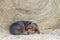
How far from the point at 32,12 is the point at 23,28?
281 millimetres

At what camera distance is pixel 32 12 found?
7.55 feet

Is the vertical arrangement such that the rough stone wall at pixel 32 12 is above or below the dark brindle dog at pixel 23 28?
above

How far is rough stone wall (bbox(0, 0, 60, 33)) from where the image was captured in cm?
225

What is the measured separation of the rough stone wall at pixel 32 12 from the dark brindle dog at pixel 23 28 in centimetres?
11

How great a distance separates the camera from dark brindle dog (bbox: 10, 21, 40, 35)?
6.93ft

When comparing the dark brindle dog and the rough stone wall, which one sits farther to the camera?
the rough stone wall

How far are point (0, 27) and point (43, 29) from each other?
526mm

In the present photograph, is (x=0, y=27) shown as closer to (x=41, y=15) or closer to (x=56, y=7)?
(x=41, y=15)

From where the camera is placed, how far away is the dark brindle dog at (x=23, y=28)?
2111 mm

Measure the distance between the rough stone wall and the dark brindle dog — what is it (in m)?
0.11

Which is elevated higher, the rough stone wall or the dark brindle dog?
the rough stone wall

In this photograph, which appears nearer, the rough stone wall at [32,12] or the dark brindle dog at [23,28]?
the dark brindle dog at [23,28]

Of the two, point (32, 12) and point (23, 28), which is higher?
point (32, 12)

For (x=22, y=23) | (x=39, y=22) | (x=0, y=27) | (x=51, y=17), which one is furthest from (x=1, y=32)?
(x=51, y=17)
